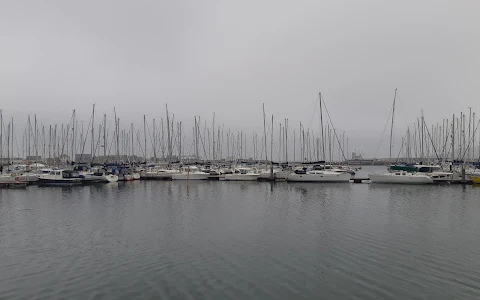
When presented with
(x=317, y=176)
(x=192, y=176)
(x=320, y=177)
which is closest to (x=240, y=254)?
(x=317, y=176)

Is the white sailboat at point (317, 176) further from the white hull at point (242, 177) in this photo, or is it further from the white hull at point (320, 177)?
the white hull at point (242, 177)

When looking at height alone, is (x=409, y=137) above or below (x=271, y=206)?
above

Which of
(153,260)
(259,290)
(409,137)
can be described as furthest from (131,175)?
(409,137)

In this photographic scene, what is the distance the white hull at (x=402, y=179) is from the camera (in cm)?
6109

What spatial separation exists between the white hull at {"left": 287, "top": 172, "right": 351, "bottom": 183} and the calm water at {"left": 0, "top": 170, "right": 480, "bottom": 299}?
34878 mm

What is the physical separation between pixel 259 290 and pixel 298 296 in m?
1.58

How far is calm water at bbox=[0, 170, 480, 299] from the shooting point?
42.7ft

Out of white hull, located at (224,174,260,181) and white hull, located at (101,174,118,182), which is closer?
white hull, located at (101,174,118,182)


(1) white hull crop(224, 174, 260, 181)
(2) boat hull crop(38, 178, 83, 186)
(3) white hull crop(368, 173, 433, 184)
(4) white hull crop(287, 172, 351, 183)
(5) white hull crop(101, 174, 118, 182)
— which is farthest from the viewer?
(1) white hull crop(224, 174, 260, 181)

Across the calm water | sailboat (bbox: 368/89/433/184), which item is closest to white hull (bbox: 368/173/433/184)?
sailboat (bbox: 368/89/433/184)

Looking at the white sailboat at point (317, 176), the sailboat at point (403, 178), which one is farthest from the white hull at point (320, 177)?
the sailboat at point (403, 178)

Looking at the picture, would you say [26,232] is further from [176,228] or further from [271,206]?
[271,206]

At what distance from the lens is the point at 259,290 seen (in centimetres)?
1295

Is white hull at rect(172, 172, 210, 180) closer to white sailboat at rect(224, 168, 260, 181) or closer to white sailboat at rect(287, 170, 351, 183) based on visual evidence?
white sailboat at rect(224, 168, 260, 181)
